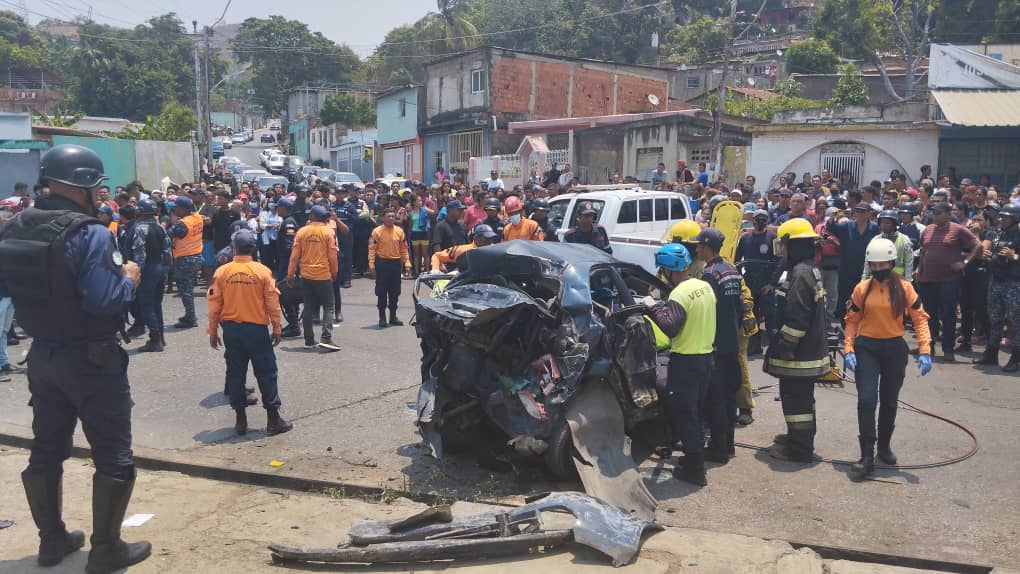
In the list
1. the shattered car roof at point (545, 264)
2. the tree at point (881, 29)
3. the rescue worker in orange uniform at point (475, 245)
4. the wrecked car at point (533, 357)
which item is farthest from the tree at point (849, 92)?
the wrecked car at point (533, 357)

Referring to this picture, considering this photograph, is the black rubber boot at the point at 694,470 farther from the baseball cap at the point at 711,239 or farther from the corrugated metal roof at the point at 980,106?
the corrugated metal roof at the point at 980,106

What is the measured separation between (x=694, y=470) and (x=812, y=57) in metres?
43.6

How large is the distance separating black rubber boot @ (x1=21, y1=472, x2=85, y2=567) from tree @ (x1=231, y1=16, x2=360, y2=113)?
226 ft

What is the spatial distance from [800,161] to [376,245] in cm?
1437

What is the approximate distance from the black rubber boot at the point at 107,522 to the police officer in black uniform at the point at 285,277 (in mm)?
6299

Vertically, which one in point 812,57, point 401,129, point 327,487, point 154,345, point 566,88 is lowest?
point 327,487

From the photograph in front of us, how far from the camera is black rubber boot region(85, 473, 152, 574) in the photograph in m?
4.60

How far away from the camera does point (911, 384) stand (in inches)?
361

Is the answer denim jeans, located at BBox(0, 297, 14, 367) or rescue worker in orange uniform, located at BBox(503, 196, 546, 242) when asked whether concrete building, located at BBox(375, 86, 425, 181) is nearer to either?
rescue worker in orange uniform, located at BBox(503, 196, 546, 242)

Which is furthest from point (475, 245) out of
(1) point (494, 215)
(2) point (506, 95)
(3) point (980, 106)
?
(2) point (506, 95)

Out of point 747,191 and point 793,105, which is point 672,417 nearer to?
point 747,191

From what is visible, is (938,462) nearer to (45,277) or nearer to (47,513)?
(47,513)

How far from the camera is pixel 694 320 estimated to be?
241 inches

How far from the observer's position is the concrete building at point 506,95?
34.9 m
